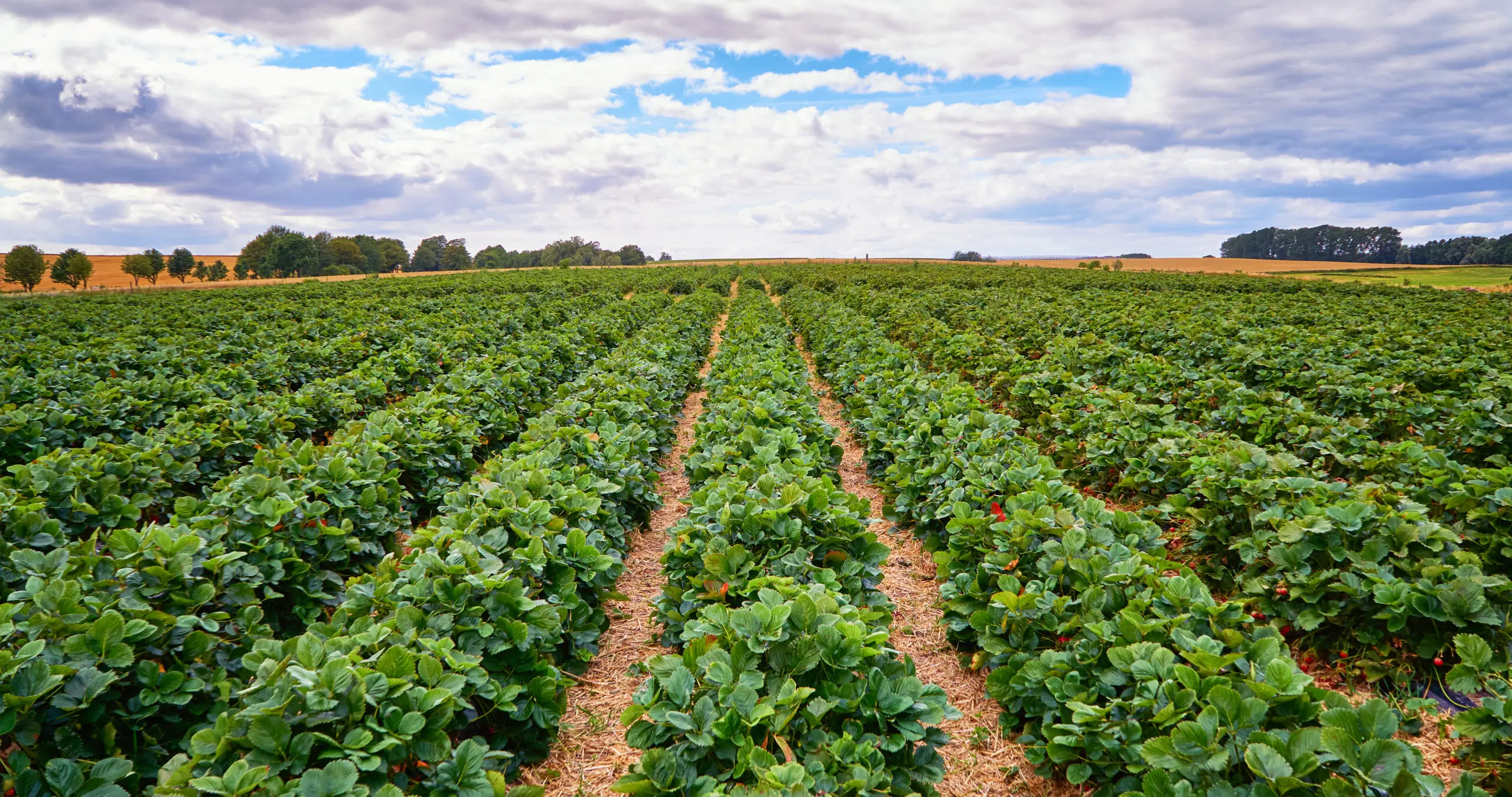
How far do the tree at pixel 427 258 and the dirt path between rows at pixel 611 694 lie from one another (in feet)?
385

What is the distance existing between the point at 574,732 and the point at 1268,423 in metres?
7.97

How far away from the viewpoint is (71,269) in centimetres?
8238

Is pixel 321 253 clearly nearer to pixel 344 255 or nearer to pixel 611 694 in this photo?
pixel 344 255

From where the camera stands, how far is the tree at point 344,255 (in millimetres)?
92625

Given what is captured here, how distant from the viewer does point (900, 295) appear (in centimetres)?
2673

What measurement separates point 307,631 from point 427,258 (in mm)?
121742

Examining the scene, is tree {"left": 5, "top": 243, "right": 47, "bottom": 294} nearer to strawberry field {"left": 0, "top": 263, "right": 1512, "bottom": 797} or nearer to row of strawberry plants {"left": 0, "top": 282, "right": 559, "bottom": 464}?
row of strawberry plants {"left": 0, "top": 282, "right": 559, "bottom": 464}

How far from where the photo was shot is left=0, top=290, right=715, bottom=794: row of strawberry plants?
2.76 m

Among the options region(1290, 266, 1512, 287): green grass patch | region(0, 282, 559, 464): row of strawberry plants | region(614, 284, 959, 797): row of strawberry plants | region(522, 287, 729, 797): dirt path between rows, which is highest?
region(1290, 266, 1512, 287): green grass patch

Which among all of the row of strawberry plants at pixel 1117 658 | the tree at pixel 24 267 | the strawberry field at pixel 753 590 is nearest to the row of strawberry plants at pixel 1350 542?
the strawberry field at pixel 753 590

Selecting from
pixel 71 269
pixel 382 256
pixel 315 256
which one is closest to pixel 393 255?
pixel 382 256

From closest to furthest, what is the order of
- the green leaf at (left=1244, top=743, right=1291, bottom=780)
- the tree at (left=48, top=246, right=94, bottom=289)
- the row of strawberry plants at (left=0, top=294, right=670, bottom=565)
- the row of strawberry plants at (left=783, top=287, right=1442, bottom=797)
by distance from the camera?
the green leaf at (left=1244, top=743, right=1291, bottom=780) < the row of strawberry plants at (left=783, top=287, right=1442, bottom=797) < the row of strawberry plants at (left=0, top=294, right=670, bottom=565) < the tree at (left=48, top=246, right=94, bottom=289)

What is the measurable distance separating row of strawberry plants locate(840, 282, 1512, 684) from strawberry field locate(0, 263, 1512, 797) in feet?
0.09

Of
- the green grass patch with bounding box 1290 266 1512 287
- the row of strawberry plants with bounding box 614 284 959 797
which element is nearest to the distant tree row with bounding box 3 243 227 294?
the row of strawberry plants with bounding box 614 284 959 797
